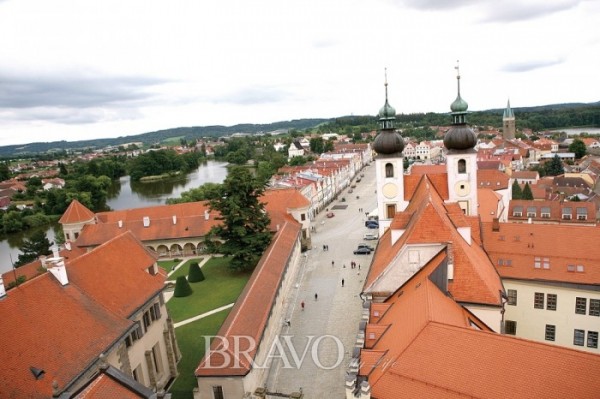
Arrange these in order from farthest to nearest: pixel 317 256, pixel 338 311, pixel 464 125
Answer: pixel 317 256 < pixel 464 125 < pixel 338 311

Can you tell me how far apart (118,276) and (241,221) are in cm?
1802

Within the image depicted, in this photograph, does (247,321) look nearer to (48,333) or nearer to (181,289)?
(48,333)

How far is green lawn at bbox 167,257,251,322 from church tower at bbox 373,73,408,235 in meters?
13.3

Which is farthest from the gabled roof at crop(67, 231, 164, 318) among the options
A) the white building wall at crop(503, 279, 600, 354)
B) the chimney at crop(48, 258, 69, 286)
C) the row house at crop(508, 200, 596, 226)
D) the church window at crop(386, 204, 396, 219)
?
the row house at crop(508, 200, 596, 226)

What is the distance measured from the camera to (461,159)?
3145 centimetres

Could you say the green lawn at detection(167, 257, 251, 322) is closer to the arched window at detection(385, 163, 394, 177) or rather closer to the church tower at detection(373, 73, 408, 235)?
the church tower at detection(373, 73, 408, 235)

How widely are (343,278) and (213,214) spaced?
715 inches

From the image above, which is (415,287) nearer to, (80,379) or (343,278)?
(80,379)

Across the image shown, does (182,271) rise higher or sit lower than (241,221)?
lower

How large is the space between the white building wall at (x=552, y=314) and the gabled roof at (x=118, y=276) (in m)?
19.6

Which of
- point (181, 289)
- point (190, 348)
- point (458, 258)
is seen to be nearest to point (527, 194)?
point (458, 258)

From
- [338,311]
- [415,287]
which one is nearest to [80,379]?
[415,287]

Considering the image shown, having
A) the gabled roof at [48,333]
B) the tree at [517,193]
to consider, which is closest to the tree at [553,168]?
the tree at [517,193]

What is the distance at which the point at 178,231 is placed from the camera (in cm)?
4556
